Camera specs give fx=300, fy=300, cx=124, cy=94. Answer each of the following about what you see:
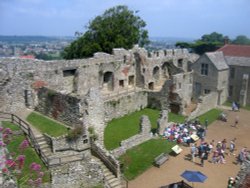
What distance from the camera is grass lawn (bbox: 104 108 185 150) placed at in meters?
22.1

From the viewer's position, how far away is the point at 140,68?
1326 inches

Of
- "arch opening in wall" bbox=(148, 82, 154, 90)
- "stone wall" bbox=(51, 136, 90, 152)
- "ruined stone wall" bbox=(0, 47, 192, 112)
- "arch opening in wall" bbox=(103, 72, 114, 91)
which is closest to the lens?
"stone wall" bbox=(51, 136, 90, 152)

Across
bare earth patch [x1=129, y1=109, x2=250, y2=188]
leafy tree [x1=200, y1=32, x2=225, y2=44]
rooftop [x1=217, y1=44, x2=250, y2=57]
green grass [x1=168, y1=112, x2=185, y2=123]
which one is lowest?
bare earth patch [x1=129, y1=109, x2=250, y2=188]

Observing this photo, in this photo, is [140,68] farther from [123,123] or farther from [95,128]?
[95,128]

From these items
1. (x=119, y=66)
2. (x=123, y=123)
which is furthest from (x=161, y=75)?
(x=123, y=123)

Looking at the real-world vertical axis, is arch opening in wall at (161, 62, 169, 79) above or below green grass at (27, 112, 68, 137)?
above

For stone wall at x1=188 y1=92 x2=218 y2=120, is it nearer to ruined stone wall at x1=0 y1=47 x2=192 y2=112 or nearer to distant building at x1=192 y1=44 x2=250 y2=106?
distant building at x1=192 y1=44 x2=250 y2=106

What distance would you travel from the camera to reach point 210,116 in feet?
99.5

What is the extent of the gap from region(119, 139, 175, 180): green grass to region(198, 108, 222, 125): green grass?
745 cm

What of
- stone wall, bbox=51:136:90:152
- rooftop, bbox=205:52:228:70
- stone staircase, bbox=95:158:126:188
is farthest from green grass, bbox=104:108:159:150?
rooftop, bbox=205:52:228:70

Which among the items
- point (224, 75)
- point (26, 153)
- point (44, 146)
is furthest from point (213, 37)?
point (26, 153)

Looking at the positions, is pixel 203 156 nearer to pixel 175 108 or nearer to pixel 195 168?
pixel 195 168

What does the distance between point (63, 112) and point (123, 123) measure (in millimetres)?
7742

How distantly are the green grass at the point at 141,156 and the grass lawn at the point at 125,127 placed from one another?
149 cm
